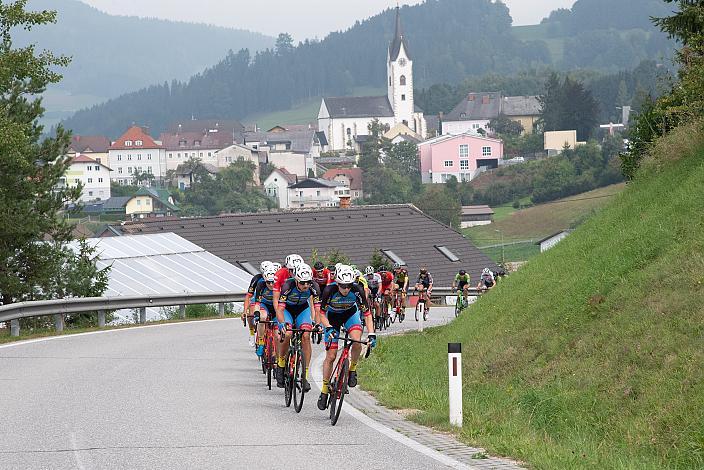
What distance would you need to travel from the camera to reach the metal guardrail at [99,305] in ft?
78.4

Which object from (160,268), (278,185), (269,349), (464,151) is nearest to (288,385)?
(269,349)

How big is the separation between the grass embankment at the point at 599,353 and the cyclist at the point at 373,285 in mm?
6337

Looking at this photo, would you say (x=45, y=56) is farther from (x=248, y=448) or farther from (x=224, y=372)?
(x=248, y=448)

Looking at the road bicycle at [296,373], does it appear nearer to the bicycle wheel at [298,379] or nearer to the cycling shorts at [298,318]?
the bicycle wheel at [298,379]

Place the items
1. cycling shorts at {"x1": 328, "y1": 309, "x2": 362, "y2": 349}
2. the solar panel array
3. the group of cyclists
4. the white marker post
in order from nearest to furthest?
the white marker post < the group of cyclists < cycling shorts at {"x1": 328, "y1": 309, "x2": 362, "y2": 349} < the solar panel array

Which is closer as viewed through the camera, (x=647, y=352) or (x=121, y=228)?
(x=647, y=352)

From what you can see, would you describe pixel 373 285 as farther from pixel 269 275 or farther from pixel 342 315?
pixel 342 315

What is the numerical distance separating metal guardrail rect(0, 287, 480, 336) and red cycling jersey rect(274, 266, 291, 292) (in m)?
8.57

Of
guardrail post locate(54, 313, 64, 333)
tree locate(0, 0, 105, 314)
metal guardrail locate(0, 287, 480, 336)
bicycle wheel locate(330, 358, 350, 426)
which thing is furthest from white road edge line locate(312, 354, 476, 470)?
tree locate(0, 0, 105, 314)

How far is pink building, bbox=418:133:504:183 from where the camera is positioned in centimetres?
18412

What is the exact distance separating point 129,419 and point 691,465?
16.7ft

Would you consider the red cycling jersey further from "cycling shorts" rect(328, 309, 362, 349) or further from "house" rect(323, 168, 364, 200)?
"house" rect(323, 168, 364, 200)

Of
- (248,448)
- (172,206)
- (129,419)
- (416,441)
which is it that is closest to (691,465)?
(416,441)

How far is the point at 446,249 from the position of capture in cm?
6812
